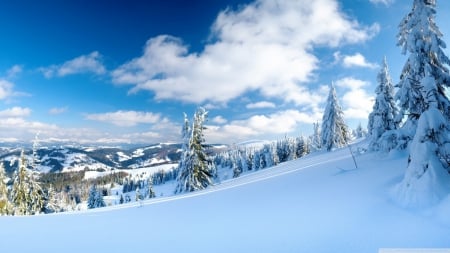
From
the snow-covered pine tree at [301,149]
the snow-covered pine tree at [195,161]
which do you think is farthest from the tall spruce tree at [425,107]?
the snow-covered pine tree at [301,149]

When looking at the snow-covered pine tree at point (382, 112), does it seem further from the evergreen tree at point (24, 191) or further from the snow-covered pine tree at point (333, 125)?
the evergreen tree at point (24, 191)

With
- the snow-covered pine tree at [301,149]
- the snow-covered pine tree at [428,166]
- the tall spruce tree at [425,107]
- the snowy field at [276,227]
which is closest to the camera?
the snowy field at [276,227]

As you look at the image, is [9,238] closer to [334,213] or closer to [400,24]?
[334,213]

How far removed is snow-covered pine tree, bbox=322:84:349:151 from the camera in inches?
1727

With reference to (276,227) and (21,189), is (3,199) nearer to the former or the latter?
(21,189)

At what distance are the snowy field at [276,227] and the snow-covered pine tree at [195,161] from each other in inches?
789

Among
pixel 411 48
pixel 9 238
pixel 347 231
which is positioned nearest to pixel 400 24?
pixel 411 48

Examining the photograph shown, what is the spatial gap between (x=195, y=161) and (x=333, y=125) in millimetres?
24513

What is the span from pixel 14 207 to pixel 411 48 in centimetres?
4026

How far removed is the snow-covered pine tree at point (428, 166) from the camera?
713 centimetres

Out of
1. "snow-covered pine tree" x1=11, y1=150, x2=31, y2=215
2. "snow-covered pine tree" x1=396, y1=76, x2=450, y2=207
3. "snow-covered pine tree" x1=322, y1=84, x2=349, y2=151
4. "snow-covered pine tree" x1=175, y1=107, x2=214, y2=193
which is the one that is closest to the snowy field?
"snow-covered pine tree" x1=396, y1=76, x2=450, y2=207

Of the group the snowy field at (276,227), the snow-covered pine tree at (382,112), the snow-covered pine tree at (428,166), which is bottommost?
the snowy field at (276,227)

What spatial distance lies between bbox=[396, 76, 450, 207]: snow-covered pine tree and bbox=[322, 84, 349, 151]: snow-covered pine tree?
37.0m

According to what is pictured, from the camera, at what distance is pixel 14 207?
3203 cm
